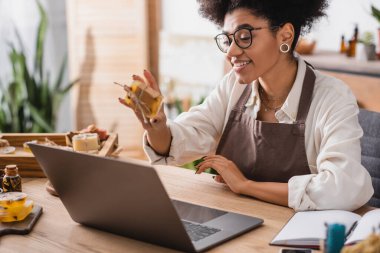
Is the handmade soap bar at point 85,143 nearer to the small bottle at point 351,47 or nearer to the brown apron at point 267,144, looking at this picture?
the brown apron at point 267,144

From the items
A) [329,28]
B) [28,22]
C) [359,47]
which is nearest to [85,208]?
[359,47]

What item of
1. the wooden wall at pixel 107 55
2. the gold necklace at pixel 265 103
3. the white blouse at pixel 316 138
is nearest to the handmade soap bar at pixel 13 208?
the white blouse at pixel 316 138

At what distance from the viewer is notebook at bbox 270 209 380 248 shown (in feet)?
5.16

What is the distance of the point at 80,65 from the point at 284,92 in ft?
10.0

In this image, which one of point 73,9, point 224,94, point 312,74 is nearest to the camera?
point 312,74

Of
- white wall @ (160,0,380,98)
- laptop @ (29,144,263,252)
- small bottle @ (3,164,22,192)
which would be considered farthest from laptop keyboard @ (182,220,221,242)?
white wall @ (160,0,380,98)

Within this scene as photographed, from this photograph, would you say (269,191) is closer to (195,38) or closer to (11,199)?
(11,199)

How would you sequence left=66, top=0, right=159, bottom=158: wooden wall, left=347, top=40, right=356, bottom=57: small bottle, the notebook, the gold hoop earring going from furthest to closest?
left=66, top=0, right=159, bottom=158: wooden wall
left=347, top=40, right=356, bottom=57: small bottle
the gold hoop earring
the notebook

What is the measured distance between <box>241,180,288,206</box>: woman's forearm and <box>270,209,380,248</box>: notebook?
9 centimetres

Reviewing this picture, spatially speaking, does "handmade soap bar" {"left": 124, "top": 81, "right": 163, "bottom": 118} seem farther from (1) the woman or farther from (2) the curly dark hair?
(2) the curly dark hair

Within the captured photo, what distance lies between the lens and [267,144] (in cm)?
213

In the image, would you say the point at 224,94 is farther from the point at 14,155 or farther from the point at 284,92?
the point at 14,155

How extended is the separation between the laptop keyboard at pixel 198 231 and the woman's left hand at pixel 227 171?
1.02 ft

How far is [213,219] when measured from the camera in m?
1.77
